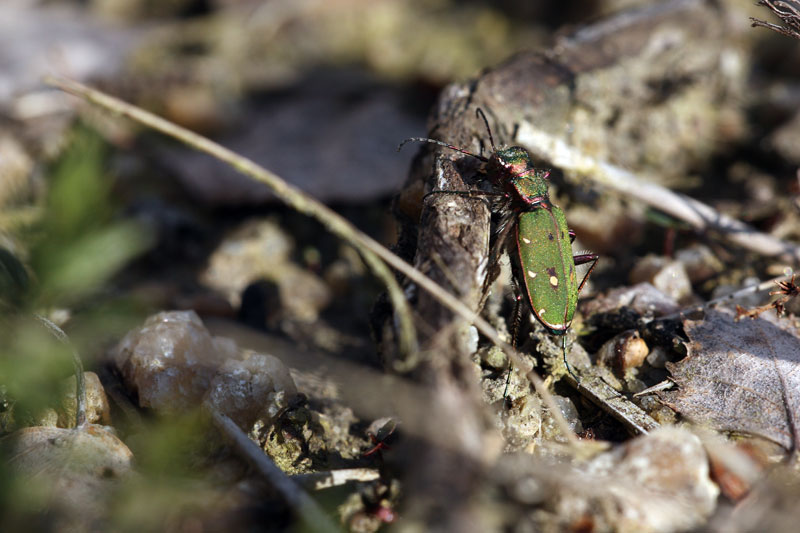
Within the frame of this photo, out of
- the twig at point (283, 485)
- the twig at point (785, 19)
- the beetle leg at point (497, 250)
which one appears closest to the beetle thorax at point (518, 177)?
the beetle leg at point (497, 250)

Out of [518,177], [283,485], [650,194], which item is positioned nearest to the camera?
[283,485]

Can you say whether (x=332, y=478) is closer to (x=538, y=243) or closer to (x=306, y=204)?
(x=306, y=204)

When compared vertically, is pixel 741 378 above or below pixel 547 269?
below

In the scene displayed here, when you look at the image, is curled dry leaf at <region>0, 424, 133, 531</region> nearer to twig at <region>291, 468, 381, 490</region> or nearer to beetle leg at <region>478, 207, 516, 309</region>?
twig at <region>291, 468, 381, 490</region>

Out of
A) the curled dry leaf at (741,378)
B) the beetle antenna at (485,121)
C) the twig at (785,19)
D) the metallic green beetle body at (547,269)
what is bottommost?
the curled dry leaf at (741,378)

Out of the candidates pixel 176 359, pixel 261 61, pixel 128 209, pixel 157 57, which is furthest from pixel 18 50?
pixel 176 359

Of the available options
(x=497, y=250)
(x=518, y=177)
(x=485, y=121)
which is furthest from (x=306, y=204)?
(x=485, y=121)

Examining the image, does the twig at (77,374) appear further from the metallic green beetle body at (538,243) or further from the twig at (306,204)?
the metallic green beetle body at (538,243)
